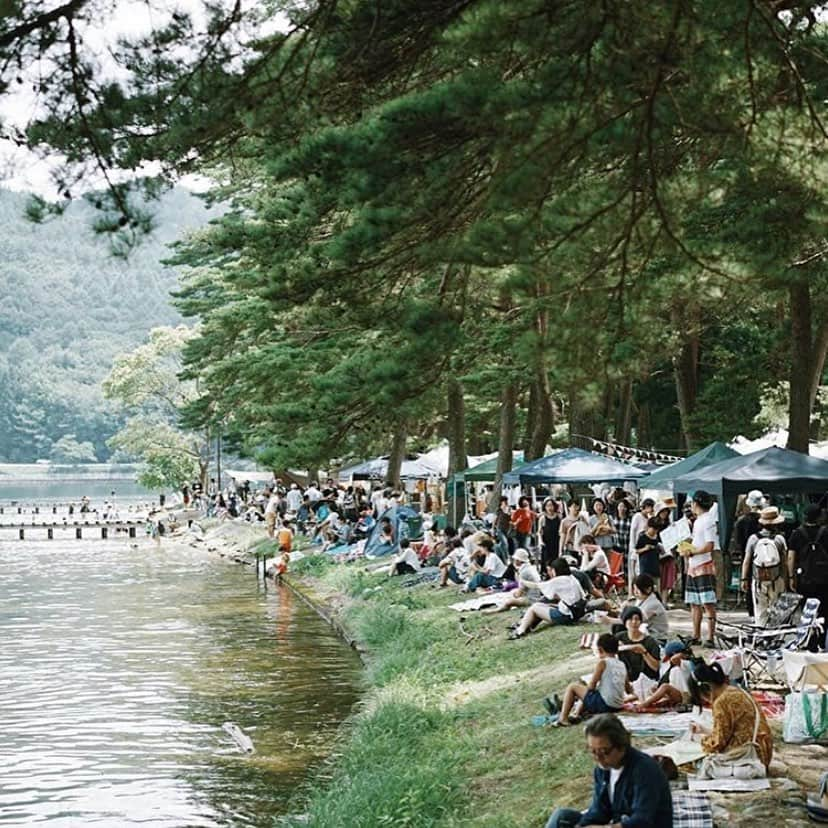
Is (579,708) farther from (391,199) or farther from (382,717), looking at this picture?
(391,199)

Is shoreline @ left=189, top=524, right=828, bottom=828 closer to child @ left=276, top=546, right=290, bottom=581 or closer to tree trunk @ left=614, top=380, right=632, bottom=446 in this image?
child @ left=276, top=546, right=290, bottom=581

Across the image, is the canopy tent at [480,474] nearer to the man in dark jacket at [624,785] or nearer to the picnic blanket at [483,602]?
the picnic blanket at [483,602]

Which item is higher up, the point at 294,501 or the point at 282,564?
the point at 294,501

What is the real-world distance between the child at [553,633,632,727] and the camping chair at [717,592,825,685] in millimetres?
1113

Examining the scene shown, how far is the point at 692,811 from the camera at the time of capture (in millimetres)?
7832

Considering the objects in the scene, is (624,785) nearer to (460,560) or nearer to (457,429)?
(460,560)

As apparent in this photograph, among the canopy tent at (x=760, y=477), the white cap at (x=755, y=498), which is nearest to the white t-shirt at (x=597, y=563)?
the canopy tent at (x=760, y=477)

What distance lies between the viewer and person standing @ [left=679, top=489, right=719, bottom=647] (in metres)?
13.2

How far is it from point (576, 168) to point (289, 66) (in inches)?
91.6

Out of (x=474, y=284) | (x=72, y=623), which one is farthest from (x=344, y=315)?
(x=72, y=623)

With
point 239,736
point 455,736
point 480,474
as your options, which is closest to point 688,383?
point 480,474

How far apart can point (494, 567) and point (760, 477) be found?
20.0 feet

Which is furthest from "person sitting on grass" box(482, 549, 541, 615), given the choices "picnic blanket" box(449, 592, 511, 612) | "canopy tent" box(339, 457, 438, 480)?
"canopy tent" box(339, 457, 438, 480)

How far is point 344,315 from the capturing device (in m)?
11.9
